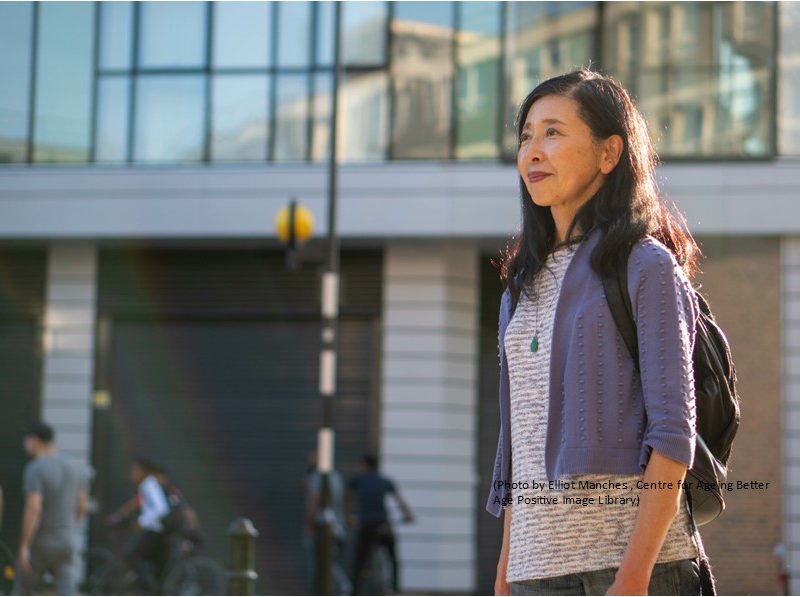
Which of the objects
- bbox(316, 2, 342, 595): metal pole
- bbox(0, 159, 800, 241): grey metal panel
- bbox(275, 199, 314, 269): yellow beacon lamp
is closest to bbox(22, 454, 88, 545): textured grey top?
bbox(316, 2, 342, 595): metal pole

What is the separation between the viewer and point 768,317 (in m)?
20.2

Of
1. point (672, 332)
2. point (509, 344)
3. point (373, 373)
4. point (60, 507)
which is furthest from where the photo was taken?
point (373, 373)

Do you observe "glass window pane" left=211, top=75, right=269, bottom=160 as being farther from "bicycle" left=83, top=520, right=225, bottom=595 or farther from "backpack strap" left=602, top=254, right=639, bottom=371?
"backpack strap" left=602, top=254, right=639, bottom=371

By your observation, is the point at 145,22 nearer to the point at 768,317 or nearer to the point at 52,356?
the point at 52,356

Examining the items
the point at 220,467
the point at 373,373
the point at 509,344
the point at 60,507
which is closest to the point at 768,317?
the point at 373,373

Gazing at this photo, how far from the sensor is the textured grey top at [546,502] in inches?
105

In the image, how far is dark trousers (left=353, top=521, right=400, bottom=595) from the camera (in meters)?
17.5

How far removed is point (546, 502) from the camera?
9.04ft

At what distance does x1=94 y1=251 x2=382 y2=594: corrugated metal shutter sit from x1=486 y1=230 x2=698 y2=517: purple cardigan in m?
18.6

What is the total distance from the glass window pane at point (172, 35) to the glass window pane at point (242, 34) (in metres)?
0.23

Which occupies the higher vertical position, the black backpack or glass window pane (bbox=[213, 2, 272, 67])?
glass window pane (bbox=[213, 2, 272, 67])

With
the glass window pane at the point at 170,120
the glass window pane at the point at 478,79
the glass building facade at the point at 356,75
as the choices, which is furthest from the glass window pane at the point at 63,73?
the glass window pane at the point at 478,79

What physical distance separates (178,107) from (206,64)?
2.32 ft

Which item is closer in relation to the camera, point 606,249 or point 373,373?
point 606,249
